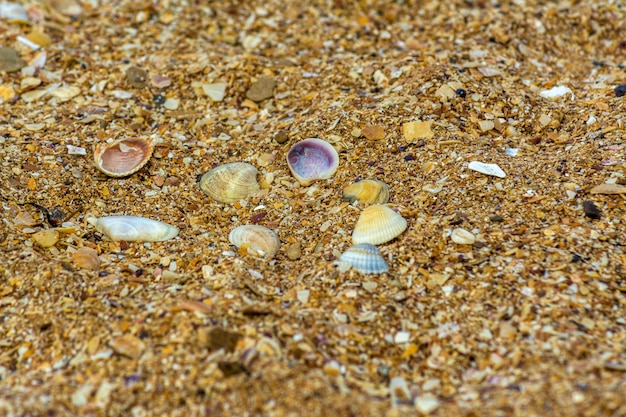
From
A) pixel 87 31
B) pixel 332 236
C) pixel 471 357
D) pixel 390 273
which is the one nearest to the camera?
pixel 471 357

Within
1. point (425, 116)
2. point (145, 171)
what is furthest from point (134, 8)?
point (425, 116)

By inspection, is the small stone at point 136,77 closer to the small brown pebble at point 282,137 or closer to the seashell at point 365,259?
the small brown pebble at point 282,137

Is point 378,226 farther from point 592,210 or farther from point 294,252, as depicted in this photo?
point 592,210

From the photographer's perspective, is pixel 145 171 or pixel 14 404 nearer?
pixel 14 404

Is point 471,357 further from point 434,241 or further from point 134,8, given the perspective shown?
point 134,8

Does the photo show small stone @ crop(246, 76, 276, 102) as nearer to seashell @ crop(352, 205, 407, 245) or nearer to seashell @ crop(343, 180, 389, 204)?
seashell @ crop(343, 180, 389, 204)

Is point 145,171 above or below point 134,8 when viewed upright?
below
